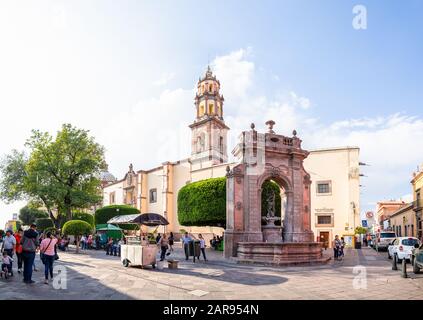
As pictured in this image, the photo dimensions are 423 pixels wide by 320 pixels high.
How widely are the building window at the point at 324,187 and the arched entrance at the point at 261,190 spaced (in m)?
17.0

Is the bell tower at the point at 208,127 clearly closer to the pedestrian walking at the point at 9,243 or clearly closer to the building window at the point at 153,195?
the building window at the point at 153,195

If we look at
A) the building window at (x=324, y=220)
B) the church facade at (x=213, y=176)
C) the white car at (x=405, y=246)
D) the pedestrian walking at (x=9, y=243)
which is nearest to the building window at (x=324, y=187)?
the church facade at (x=213, y=176)

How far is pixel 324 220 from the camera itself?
38.2 m

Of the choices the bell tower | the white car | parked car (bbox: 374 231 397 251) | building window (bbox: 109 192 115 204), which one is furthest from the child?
building window (bbox: 109 192 115 204)

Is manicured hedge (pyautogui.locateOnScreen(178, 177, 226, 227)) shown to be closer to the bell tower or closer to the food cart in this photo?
the food cart

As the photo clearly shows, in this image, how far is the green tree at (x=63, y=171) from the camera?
32125mm

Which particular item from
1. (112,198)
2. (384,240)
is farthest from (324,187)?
(112,198)

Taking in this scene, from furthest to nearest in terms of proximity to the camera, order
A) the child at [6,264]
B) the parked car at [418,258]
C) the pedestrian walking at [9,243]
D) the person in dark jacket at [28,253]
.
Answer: the parked car at [418,258], the pedestrian walking at [9,243], the child at [6,264], the person in dark jacket at [28,253]

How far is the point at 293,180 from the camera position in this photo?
21875 millimetres

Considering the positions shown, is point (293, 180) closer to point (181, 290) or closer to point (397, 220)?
point (181, 290)

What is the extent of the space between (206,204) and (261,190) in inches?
408

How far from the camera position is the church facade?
123ft
